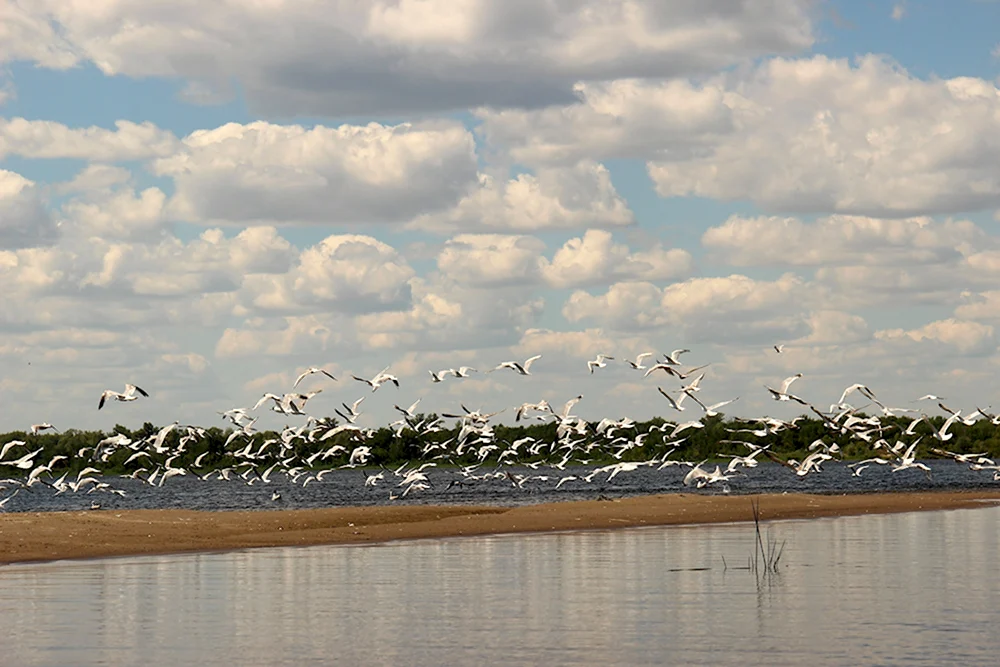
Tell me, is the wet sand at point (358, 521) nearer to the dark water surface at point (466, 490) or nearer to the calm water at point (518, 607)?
the calm water at point (518, 607)

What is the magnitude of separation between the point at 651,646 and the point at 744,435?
118 m

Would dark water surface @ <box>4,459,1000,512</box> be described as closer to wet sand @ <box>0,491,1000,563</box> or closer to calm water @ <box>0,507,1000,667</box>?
wet sand @ <box>0,491,1000,563</box>

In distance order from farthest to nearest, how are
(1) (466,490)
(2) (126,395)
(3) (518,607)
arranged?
1. (1) (466,490)
2. (2) (126,395)
3. (3) (518,607)

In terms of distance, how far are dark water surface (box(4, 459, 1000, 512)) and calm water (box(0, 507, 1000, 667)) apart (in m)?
33.0

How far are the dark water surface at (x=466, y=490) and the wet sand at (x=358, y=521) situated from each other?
11.7 m

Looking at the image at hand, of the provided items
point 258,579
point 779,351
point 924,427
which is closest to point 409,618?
point 258,579

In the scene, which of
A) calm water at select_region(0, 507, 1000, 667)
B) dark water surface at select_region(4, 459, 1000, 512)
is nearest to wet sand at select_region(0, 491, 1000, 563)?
calm water at select_region(0, 507, 1000, 667)

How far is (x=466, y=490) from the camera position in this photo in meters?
86.0

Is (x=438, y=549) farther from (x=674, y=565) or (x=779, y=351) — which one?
(x=779, y=351)

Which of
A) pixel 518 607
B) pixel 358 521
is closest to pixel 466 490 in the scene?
pixel 358 521

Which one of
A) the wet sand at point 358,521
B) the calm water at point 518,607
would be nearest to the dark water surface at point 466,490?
the wet sand at point 358,521

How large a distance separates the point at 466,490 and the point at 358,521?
33.2m

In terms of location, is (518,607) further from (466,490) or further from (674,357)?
(466,490)

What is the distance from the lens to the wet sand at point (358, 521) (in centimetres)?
4266
